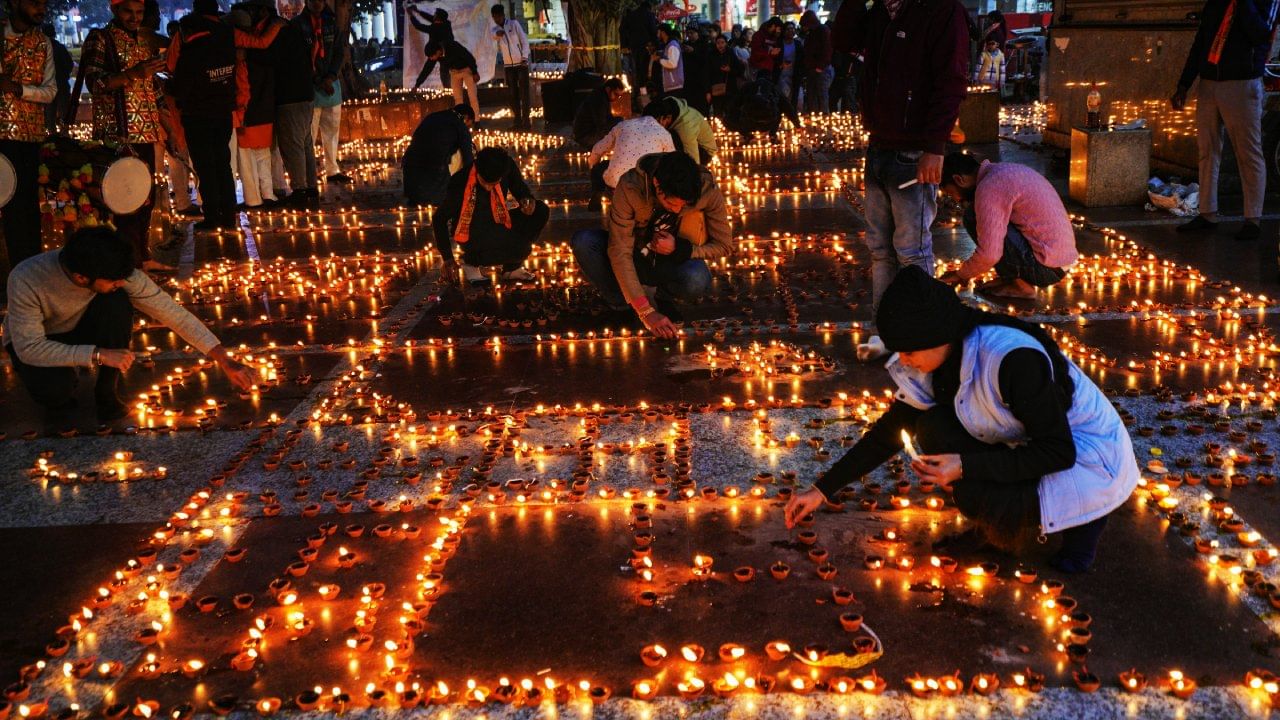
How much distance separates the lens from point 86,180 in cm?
718

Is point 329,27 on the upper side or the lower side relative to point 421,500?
upper

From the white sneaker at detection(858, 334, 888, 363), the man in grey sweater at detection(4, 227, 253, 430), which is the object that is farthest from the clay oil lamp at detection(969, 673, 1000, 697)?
the man in grey sweater at detection(4, 227, 253, 430)

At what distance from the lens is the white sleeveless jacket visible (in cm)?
303

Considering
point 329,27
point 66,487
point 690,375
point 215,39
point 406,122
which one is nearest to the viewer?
point 66,487

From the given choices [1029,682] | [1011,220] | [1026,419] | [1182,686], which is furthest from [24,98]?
[1182,686]

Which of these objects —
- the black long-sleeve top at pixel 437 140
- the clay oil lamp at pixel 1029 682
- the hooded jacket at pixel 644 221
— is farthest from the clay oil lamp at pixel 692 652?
the black long-sleeve top at pixel 437 140

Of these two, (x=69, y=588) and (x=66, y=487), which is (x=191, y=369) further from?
(x=69, y=588)

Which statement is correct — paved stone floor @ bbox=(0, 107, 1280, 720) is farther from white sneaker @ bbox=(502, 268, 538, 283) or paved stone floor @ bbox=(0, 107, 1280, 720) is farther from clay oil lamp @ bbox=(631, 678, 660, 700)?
white sneaker @ bbox=(502, 268, 538, 283)

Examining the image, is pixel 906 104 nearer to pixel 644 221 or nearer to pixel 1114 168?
pixel 644 221

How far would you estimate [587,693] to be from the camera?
2.90 metres

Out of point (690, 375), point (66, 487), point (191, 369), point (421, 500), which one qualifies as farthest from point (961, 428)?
point (191, 369)

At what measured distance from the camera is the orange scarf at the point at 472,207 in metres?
7.54

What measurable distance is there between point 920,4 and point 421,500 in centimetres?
317

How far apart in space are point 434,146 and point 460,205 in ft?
4.19
